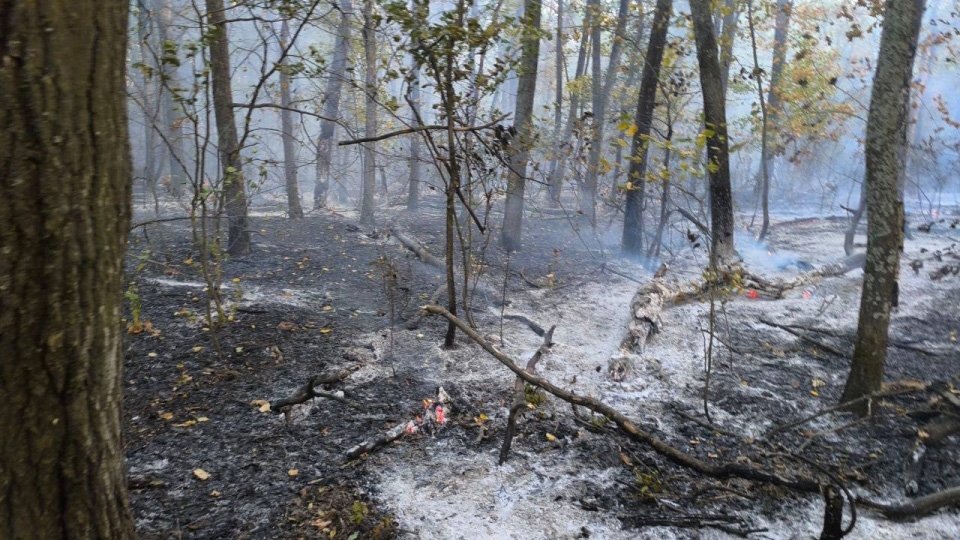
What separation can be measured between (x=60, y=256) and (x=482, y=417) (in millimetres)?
3440

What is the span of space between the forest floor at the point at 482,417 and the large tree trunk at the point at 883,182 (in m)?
0.70

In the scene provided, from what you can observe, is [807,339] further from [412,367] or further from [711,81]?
[412,367]

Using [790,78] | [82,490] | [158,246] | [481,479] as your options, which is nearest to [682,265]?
[790,78]

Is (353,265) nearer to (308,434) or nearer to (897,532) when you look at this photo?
(308,434)

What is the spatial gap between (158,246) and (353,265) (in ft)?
10.5

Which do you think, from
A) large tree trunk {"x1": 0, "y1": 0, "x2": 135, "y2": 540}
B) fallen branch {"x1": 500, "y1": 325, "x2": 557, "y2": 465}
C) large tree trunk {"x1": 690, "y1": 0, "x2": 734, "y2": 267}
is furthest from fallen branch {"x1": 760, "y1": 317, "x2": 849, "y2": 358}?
large tree trunk {"x1": 0, "y1": 0, "x2": 135, "y2": 540}

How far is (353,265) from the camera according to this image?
9453 mm

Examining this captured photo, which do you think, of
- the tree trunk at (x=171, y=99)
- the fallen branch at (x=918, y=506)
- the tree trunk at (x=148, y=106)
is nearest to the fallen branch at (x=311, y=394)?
the tree trunk at (x=171, y=99)

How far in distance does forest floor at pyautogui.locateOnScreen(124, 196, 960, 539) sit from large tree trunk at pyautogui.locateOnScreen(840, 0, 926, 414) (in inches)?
27.5

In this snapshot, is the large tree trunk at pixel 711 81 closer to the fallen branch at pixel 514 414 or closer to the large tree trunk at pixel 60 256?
the fallen branch at pixel 514 414

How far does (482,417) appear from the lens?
470cm

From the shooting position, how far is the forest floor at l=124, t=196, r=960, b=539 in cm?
349

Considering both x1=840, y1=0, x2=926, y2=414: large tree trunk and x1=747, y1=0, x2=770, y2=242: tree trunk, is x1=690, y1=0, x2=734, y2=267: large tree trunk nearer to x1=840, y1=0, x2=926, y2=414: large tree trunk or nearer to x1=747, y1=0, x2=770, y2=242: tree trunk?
x1=747, y1=0, x2=770, y2=242: tree trunk

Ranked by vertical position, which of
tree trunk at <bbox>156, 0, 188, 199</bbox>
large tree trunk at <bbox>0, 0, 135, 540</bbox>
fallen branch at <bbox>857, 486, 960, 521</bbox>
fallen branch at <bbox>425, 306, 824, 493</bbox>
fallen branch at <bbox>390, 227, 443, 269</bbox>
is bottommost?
fallen branch at <bbox>857, 486, 960, 521</bbox>
